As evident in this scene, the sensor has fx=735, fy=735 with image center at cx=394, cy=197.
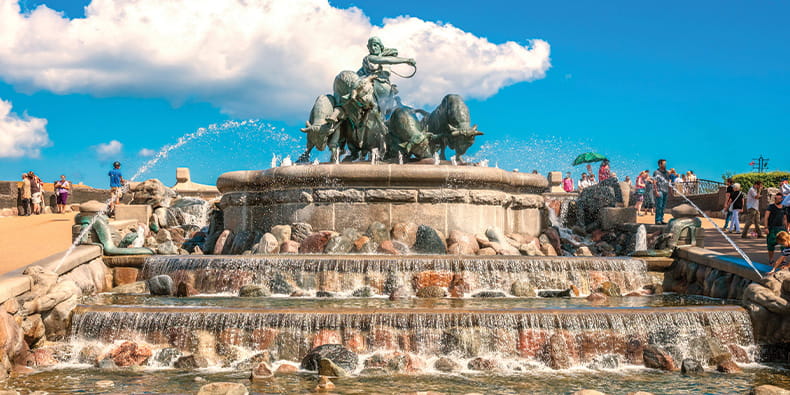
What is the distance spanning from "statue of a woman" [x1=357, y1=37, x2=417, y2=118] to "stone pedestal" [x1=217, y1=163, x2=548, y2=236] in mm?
3543

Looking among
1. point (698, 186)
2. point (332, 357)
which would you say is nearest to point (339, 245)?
point (332, 357)

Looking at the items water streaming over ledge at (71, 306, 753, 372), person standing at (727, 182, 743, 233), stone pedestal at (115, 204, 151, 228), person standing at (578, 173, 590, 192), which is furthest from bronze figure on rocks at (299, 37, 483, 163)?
person standing at (578, 173, 590, 192)

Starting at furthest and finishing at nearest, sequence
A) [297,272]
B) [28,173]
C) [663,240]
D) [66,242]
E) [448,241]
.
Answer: [28,173] < [66,242] < [448,241] < [663,240] < [297,272]

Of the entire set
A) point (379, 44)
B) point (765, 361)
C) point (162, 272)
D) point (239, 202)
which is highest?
point (379, 44)

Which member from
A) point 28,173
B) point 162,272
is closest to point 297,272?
point 162,272

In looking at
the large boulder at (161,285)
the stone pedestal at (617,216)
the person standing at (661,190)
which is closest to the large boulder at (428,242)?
the large boulder at (161,285)

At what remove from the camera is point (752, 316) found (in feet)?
27.1

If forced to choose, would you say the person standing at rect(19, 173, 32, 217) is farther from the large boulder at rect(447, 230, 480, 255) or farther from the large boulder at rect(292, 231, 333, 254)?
the large boulder at rect(447, 230, 480, 255)

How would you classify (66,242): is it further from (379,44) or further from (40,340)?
(40,340)

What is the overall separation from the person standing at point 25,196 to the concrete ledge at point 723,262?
73.5 feet

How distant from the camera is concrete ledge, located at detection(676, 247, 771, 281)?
9.32 metres

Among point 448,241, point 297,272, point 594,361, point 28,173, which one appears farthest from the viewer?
point 28,173

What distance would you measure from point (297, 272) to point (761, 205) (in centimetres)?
1675

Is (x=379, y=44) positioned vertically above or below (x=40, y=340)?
above
